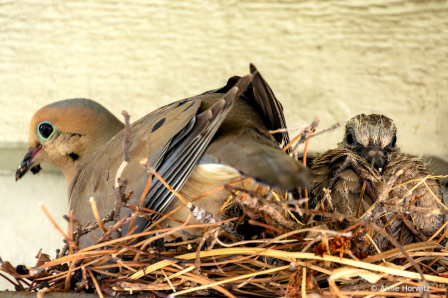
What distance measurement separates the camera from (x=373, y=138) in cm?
127

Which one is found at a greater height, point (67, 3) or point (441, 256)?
point (67, 3)

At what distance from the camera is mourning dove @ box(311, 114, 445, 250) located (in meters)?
1.14

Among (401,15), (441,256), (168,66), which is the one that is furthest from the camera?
(168,66)

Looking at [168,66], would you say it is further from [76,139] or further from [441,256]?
[441,256]

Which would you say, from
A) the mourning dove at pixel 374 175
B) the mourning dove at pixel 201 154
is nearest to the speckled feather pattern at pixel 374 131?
the mourning dove at pixel 374 175

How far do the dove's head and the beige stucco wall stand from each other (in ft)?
0.98

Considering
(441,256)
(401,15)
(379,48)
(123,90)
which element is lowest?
(441,256)

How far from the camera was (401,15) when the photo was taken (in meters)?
→ 1.69

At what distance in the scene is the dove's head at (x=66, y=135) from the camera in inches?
58.4

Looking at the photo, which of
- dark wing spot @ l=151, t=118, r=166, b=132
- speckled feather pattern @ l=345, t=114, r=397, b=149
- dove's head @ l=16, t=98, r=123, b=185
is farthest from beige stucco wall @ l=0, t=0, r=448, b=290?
dark wing spot @ l=151, t=118, r=166, b=132

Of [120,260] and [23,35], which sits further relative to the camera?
[23,35]

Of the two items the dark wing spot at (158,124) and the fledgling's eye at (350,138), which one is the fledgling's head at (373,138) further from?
the dark wing spot at (158,124)

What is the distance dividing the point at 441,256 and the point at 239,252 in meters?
0.44

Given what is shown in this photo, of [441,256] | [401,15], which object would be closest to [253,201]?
[441,256]
